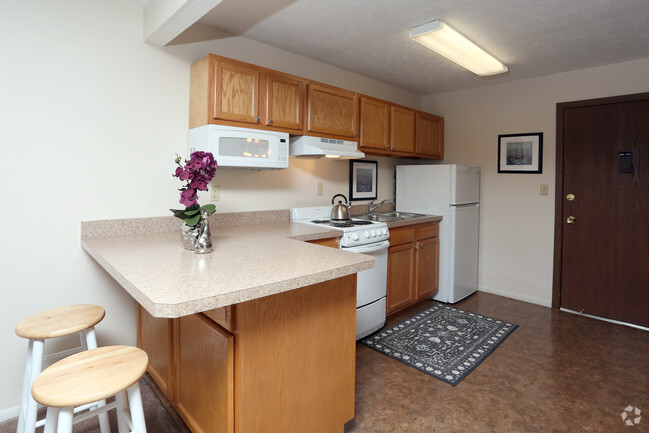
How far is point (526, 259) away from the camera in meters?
3.70

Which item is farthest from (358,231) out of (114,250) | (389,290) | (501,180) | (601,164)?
(601,164)

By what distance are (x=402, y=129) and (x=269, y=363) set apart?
2.82 m

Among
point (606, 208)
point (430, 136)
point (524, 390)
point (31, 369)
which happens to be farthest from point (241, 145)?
point (606, 208)

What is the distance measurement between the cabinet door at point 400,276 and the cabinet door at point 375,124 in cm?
97

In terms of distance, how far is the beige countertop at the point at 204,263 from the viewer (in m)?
1.05

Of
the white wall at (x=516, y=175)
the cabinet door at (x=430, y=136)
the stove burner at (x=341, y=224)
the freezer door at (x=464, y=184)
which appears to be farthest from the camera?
the cabinet door at (x=430, y=136)

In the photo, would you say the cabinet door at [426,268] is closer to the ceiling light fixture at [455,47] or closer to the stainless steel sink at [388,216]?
the stainless steel sink at [388,216]

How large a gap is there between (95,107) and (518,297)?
4063 millimetres

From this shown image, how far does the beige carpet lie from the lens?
1.75 m

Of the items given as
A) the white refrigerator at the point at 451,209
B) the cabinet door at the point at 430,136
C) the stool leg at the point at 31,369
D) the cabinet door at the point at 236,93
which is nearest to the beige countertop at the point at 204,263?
the stool leg at the point at 31,369

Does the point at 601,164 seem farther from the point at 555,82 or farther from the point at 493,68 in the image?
the point at 493,68

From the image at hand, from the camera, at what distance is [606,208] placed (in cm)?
321

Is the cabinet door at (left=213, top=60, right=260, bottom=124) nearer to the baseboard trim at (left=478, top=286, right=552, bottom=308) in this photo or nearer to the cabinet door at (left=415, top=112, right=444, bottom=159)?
the cabinet door at (left=415, top=112, right=444, bottom=159)

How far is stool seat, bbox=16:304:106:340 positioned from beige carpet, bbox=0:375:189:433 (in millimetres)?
663
